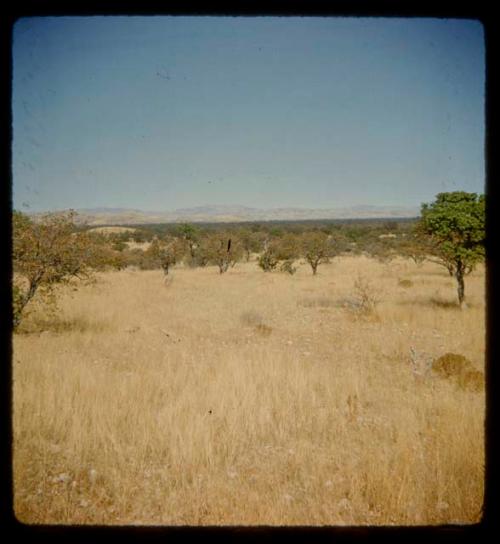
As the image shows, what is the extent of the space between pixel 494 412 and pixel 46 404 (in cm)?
424

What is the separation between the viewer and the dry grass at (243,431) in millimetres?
2727

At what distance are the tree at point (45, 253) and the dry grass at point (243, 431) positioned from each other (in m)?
1.05

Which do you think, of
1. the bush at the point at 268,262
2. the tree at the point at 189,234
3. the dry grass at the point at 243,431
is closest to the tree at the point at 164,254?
the tree at the point at 189,234

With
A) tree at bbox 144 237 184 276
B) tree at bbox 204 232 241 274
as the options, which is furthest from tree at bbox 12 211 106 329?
tree at bbox 204 232 241 274

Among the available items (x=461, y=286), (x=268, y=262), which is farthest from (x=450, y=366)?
(x=268, y=262)

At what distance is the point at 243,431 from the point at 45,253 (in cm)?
647

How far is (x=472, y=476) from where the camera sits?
115 inches

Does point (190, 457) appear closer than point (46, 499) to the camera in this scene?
No

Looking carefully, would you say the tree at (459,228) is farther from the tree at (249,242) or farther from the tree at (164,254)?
the tree at (249,242)

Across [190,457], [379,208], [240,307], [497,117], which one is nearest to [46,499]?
[190,457]

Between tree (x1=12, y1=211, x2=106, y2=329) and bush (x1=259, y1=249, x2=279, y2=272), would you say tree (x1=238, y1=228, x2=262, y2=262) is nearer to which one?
bush (x1=259, y1=249, x2=279, y2=272)

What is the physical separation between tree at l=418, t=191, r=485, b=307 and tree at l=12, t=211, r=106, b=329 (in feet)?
31.2

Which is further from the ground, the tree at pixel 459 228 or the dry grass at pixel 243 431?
the tree at pixel 459 228

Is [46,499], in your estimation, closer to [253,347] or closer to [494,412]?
[494,412]
